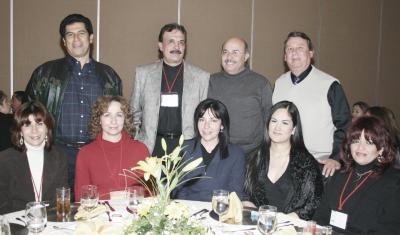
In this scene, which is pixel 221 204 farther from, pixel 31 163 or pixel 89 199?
pixel 31 163

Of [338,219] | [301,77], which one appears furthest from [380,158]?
[301,77]

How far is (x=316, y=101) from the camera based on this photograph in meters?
3.76

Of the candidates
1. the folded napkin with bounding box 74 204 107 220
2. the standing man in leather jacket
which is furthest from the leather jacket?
the folded napkin with bounding box 74 204 107 220

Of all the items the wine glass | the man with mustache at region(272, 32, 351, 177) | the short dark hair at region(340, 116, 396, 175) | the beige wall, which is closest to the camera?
the wine glass

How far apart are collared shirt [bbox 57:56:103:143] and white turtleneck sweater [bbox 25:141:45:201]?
526 millimetres

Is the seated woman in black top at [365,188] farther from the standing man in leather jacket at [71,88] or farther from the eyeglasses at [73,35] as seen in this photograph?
the eyeglasses at [73,35]

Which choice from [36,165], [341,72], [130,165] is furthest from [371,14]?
[36,165]

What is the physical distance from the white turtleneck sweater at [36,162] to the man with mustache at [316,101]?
2.26m

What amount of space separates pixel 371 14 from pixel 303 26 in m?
1.73

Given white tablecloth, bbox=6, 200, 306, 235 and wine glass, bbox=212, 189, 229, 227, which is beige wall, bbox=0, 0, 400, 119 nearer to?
white tablecloth, bbox=6, 200, 306, 235

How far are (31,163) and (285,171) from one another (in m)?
1.88

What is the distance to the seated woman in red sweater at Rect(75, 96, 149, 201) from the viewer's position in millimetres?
3131

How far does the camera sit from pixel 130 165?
128 inches

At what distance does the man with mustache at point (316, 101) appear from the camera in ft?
12.2
